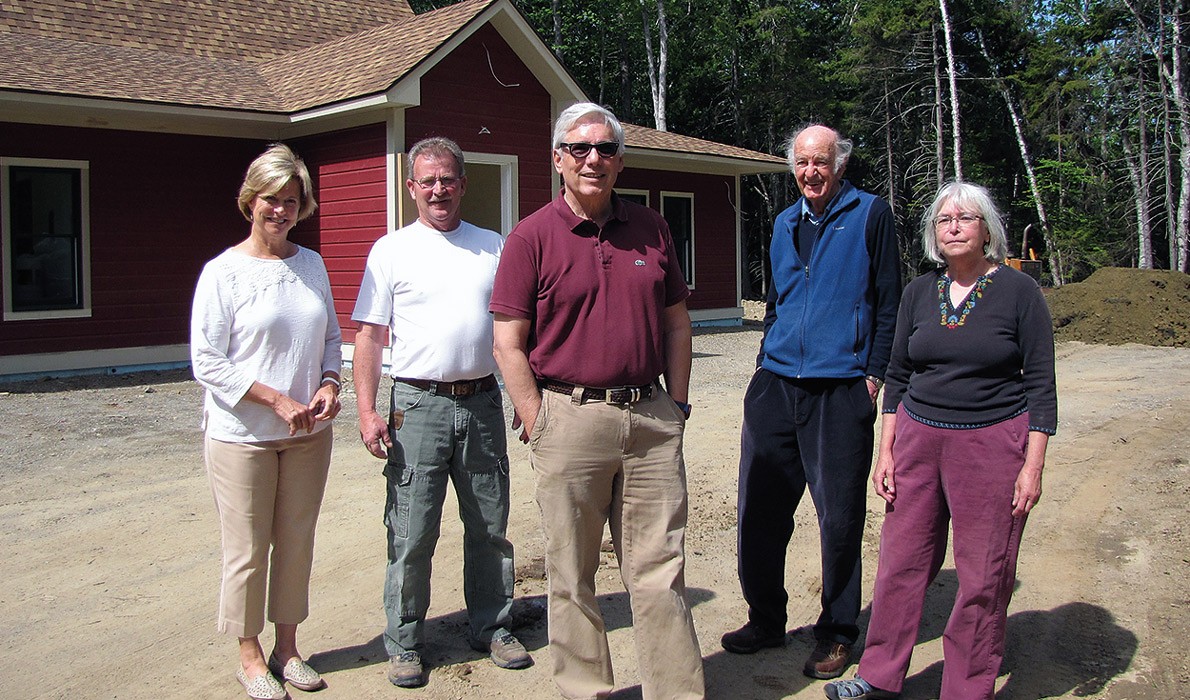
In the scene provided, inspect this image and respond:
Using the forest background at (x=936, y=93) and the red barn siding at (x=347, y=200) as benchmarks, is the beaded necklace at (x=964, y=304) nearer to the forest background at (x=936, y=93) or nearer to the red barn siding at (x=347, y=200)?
the red barn siding at (x=347, y=200)

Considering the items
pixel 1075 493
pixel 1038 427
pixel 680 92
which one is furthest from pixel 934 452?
pixel 680 92

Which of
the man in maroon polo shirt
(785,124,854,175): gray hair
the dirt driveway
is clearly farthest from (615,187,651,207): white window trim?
the man in maroon polo shirt

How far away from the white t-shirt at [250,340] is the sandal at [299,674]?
824 mm

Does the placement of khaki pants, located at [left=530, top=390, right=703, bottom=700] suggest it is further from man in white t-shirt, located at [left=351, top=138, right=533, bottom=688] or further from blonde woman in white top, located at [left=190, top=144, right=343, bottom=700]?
blonde woman in white top, located at [left=190, top=144, right=343, bottom=700]

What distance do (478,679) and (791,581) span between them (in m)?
1.72

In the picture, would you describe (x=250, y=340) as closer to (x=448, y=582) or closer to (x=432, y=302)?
(x=432, y=302)

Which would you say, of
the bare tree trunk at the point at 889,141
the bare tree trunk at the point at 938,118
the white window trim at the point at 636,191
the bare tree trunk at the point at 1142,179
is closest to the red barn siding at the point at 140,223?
the white window trim at the point at 636,191

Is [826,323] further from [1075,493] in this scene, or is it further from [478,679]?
[1075,493]

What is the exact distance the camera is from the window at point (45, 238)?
11172 millimetres

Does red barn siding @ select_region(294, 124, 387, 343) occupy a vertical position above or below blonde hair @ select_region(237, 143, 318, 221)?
above

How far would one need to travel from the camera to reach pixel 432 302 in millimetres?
3607

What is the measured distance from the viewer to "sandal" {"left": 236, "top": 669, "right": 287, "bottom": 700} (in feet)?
11.1

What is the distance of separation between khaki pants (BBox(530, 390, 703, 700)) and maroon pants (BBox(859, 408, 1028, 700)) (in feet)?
2.44

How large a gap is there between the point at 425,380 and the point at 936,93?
28.9 m
